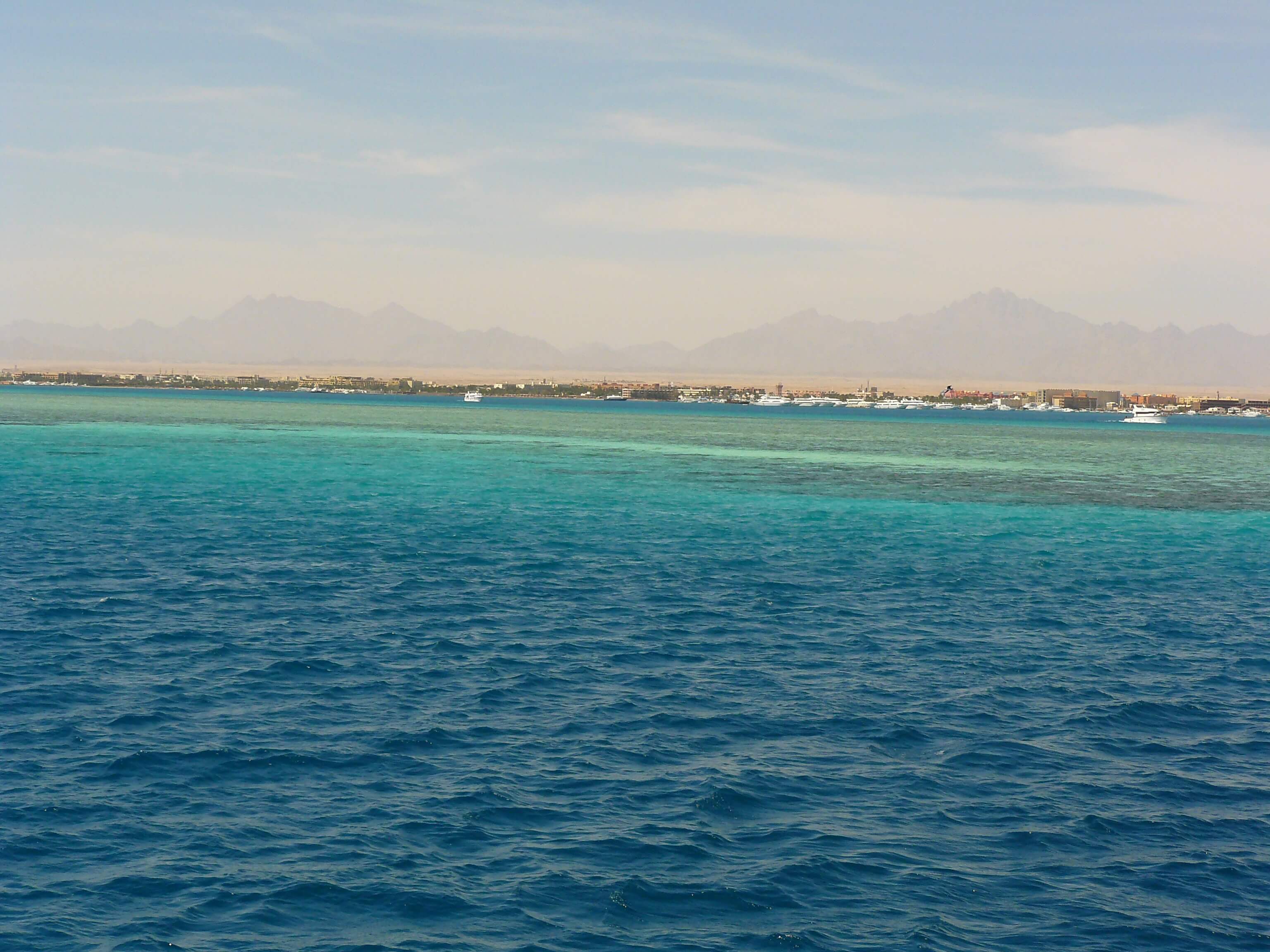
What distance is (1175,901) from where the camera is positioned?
62.8ft

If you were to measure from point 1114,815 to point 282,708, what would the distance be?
18.0 m

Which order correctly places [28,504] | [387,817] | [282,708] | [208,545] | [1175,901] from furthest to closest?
[28,504] → [208,545] → [282,708] → [387,817] → [1175,901]

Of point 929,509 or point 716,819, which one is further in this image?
point 929,509

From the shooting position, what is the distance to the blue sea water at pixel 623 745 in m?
18.4

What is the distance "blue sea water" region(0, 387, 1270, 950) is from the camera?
18422 millimetres

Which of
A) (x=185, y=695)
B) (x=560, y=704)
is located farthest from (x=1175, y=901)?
(x=185, y=695)

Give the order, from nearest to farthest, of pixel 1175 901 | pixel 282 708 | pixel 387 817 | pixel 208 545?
pixel 1175 901 < pixel 387 817 < pixel 282 708 < pixel 208 545

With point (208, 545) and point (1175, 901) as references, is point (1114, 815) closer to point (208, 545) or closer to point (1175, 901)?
point (1175, 901)

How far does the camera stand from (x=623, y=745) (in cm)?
2559

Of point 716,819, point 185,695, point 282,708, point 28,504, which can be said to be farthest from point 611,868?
point 28,504

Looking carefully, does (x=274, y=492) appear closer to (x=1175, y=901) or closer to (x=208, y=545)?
(x=208, y=545)

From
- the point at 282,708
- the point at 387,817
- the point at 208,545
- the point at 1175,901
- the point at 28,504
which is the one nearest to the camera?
the point at 1175,901

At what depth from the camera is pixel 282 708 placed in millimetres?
27734

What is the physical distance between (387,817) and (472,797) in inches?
66.5
